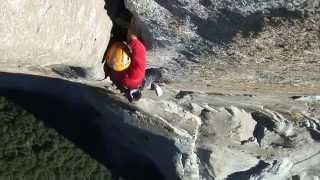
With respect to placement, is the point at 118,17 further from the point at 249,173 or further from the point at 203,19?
the point at 249,173

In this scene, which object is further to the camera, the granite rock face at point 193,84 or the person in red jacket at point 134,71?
the person in red jacket at point 134,71

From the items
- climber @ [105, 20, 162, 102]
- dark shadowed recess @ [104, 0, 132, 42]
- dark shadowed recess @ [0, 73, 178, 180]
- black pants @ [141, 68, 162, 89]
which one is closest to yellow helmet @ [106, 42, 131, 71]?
climber @ [105, 20, 162, 102]

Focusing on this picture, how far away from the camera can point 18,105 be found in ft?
21.1

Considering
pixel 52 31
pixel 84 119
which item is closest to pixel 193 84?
pixel 84 119

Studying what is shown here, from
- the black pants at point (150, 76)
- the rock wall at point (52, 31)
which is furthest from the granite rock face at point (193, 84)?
the black pants at point (150, 76)

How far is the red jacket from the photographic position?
428cm

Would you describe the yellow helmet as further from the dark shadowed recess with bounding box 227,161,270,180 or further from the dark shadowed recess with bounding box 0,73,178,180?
the dark shadowed recess with bounding box 227,161,270,180

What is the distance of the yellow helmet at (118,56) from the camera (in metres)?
4.21

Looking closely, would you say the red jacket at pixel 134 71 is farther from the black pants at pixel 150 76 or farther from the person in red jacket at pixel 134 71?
the black pants at pixel 150 76

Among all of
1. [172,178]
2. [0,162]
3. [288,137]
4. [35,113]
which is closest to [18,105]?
[35,113]

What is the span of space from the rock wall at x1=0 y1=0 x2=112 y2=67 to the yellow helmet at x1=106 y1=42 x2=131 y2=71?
0.14 metres

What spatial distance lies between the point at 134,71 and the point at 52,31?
1.33 m

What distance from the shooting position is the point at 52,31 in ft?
10.6

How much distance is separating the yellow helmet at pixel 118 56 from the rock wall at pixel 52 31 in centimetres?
14
